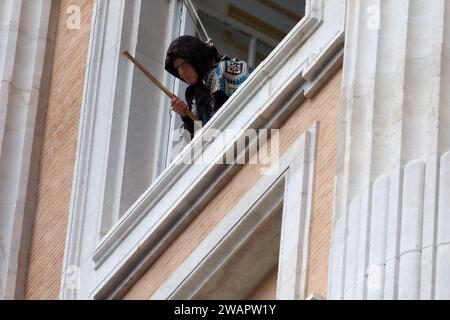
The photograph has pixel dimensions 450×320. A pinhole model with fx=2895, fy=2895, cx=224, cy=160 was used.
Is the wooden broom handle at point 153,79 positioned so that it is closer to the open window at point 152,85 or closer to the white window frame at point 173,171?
the open window at point 152,85

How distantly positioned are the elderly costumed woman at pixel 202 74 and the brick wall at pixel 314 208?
951 mm

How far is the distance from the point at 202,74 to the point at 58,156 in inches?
63.3

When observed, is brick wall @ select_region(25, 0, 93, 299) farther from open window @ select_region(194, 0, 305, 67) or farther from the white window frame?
open window @ select_region(194, 0, 305, 67)

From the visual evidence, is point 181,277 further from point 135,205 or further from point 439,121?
point 439,121

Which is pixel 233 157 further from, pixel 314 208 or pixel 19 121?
pixel 19 121

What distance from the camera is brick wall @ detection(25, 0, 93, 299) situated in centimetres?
1806

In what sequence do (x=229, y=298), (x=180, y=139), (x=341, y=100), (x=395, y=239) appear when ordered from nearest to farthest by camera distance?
(x=395, y=239)
(x=341, y=100)
(x=229, y=298)
(x=180, y=139)

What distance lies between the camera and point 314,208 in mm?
15281

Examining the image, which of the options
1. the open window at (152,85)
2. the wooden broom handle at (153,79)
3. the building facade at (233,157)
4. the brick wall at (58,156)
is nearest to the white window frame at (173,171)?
the building facade at (233,157)

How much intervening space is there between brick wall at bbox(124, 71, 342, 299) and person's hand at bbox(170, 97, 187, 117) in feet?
3.28

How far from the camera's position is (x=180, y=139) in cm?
1773

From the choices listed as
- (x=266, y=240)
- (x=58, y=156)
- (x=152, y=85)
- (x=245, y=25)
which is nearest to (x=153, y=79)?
(x=152, y=85)
